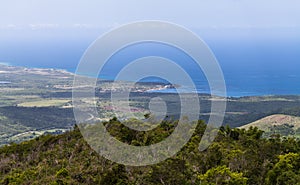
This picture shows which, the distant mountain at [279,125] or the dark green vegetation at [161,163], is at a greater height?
the distant mountain at [279,125]

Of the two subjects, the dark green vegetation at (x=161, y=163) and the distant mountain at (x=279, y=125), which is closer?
the dark green vegetation at (x=161, y=163)

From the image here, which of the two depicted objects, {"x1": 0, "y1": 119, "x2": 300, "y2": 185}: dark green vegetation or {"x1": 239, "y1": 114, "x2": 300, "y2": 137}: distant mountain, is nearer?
{"x1": 0, "y1": 119, "x2": 300, "y2": 185}: dark green vegetation

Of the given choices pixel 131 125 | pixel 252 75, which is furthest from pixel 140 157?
pixel 252 75

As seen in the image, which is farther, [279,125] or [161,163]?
[279,125]

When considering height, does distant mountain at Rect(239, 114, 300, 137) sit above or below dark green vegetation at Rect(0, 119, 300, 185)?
above

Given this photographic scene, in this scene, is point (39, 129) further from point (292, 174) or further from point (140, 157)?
point (292, 174)
